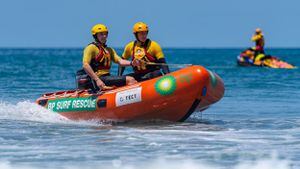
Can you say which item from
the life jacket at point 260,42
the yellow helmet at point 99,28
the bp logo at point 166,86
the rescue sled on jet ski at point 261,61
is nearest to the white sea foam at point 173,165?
the bp logo at point 166,86

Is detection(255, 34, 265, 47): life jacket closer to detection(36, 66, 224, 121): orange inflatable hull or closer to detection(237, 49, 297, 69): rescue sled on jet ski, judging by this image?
detection(237, 49, 297, 69): rescue sled on jet ski

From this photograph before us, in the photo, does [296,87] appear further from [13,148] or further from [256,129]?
[13,148]

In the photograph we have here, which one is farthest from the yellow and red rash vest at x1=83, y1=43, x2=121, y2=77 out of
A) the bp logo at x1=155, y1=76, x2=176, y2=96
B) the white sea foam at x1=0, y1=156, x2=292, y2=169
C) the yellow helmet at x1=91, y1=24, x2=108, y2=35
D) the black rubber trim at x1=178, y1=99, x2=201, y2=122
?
the white sea foam at x1=0, y1=156, x2=292, y2=169

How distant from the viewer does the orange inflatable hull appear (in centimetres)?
1105

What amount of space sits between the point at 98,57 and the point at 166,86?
126 centimetres

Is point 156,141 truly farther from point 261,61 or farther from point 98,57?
point 261,61

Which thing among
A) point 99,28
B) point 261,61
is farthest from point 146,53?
point 261,61

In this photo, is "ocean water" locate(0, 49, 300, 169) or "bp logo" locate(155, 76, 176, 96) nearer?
"ocean water" locate(0, 49, 300, 169)

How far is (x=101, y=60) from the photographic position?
11820 millimetres

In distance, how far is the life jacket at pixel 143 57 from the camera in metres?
11.9

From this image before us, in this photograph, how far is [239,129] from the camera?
11.2 m

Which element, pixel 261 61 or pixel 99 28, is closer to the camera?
pixel 99 28

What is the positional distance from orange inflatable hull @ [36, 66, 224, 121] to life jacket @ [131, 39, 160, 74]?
59cm

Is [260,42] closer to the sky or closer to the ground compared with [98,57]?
closer to the sky
